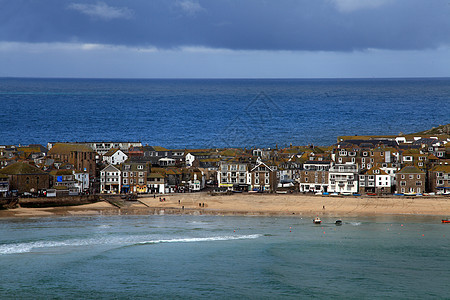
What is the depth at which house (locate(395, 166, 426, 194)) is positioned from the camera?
83.9 metres

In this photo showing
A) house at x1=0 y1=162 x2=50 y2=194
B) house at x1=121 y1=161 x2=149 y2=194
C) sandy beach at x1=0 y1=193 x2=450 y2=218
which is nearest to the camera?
sandy beach at x1=0 y1=193 x2=450 y2=218

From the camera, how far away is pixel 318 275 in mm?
48969

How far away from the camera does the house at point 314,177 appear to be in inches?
3438

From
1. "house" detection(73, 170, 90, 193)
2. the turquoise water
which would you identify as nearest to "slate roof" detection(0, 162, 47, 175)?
"house" detection(73, 170, 90, 193)

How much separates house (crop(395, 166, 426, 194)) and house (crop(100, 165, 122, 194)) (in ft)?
109

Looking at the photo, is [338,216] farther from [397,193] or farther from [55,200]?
[55,200]

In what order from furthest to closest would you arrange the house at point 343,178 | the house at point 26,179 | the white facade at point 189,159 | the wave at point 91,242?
the white facade at point 189,159
the house at point 343,178
the house at point 26,179
the wave at point 91,242

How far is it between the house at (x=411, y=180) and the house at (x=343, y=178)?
5.09 m

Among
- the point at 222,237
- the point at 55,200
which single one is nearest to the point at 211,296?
the point at 222,237

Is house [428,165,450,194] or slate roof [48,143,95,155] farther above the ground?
slate roof [48,143,95,155]

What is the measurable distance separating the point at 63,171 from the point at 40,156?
1439cm

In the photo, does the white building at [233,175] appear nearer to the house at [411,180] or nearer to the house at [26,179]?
the house at [411,180]

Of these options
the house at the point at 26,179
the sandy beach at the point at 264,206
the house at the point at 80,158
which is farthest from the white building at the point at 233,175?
the house at the point at 26,179

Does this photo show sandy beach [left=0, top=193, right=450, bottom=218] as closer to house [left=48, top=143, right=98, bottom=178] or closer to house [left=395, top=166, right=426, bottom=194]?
house [left=395, top=166, right=426, bottom=194]
